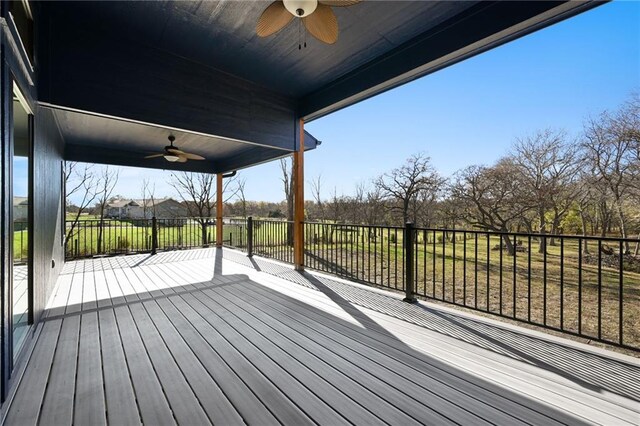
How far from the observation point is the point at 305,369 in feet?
5.92

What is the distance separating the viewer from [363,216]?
12.6 meters

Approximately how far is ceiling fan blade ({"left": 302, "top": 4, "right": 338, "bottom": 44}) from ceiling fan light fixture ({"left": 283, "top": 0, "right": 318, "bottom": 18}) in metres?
0.23

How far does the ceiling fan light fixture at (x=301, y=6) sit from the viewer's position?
76.2 inches

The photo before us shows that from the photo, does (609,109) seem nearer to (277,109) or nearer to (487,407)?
(277,109)

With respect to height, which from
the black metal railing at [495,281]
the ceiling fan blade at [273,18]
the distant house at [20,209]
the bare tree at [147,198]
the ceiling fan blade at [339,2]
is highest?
the ceiling fan blade at [273,18]

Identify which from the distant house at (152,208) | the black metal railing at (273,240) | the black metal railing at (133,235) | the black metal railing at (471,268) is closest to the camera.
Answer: the black metal railing at (471,268)

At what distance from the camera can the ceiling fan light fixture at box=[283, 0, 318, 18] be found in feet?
6.35

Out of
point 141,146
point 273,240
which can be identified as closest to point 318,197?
point 273,240

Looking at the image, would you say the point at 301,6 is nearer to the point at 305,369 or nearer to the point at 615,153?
the point at 305,369

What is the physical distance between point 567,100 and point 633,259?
5.58 metres

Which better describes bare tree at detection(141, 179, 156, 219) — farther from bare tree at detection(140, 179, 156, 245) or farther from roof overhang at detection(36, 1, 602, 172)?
roof overhang at detection(36, 1, 602, 172)

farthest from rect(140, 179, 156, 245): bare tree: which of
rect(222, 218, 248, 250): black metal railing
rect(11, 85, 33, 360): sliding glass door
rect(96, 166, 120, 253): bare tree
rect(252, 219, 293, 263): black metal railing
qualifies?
rect(11, 85, 33, 360): sliding glass door

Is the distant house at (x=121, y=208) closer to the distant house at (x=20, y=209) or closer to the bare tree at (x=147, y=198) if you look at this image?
the bare tree at (x=147, y=198)

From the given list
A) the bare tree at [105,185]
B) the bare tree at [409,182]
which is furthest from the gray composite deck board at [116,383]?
the bare tree at [105,185]
